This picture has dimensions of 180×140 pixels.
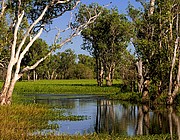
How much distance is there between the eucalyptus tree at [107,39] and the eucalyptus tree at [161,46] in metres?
33.0

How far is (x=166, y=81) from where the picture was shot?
37.1 m

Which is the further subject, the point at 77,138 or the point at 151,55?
the point at 151,55

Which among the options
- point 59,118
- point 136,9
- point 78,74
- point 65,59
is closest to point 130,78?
point 136,9

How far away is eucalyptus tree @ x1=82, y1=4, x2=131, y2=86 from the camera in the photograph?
73.7 meters

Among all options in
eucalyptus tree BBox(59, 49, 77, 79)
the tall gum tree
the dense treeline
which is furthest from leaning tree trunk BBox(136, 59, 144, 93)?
eucalyptus tree BBox(59, 49, 77, 79)

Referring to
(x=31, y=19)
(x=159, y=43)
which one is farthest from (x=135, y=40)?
(x=31, y=19)

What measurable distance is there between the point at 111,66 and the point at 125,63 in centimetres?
2860

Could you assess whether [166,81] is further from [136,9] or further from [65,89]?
[65,89]

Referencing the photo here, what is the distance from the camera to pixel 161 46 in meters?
37.6

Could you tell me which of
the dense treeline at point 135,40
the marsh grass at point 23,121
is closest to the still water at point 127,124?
the marsh grass at point 23,121

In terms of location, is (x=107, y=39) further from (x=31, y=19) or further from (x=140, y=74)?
(x=31, y=19)

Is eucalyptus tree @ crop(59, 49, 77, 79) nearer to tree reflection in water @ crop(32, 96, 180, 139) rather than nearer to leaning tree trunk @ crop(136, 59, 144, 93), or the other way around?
leaning tree trunk @ crop(136, 59, 144, 93)

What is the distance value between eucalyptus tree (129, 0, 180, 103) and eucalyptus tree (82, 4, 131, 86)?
3300 cm

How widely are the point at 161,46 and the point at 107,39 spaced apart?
4022 centimetres
